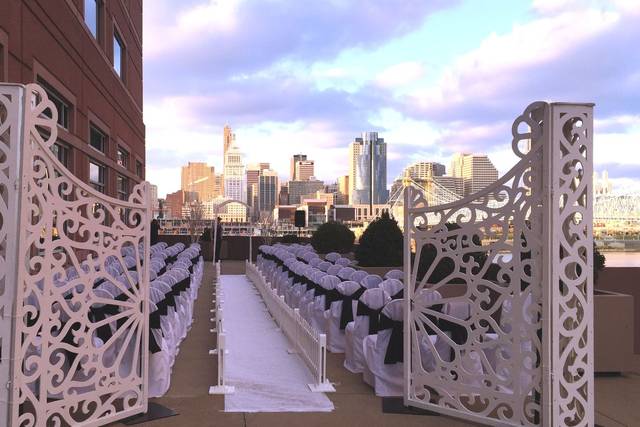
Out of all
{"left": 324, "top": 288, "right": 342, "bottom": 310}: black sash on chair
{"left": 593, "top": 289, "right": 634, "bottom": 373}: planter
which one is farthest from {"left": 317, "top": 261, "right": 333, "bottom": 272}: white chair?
{"left": 593, "top": 289, "right": 634, "bottom": 373}: planter

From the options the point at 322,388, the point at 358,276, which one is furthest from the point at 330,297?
the point at 322,388

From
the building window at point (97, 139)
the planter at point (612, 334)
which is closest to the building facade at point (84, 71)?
the building window at point (97, 139)

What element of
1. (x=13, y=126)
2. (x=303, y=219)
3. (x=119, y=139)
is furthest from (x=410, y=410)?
(x=303, y=219)

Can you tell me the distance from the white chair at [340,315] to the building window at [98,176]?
44.6ft

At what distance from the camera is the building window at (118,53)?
919 inches

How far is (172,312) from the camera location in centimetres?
754

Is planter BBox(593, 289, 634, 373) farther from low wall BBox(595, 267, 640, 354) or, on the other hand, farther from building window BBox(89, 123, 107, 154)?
building window BBox(89, 123, 107, 154)

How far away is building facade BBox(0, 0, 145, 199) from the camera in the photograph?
1128cm

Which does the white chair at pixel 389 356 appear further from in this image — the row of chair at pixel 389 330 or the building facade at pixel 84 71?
the building facade at pixel 84 71

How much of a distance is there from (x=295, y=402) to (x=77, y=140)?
1241 centimetres

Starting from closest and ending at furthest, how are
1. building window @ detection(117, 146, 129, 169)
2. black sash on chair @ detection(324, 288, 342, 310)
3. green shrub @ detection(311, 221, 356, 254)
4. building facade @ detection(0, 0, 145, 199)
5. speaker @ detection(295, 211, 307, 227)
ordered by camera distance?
black sash on chair @ detection(324, 288, 342, 310)
building facade @ detection(0, 0, 145, 199)
green shrub @ detection(311, 221, 356, 254)
building window @ detection(117, 146, 129, 169)
speaker @ detection(295, 211, 307, 227)

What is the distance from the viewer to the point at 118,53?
2472 centimetres

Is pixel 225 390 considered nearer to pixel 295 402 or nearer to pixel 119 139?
pixel 295 402

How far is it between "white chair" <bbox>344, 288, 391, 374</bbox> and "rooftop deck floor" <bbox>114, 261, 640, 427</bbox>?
16 centimetres
